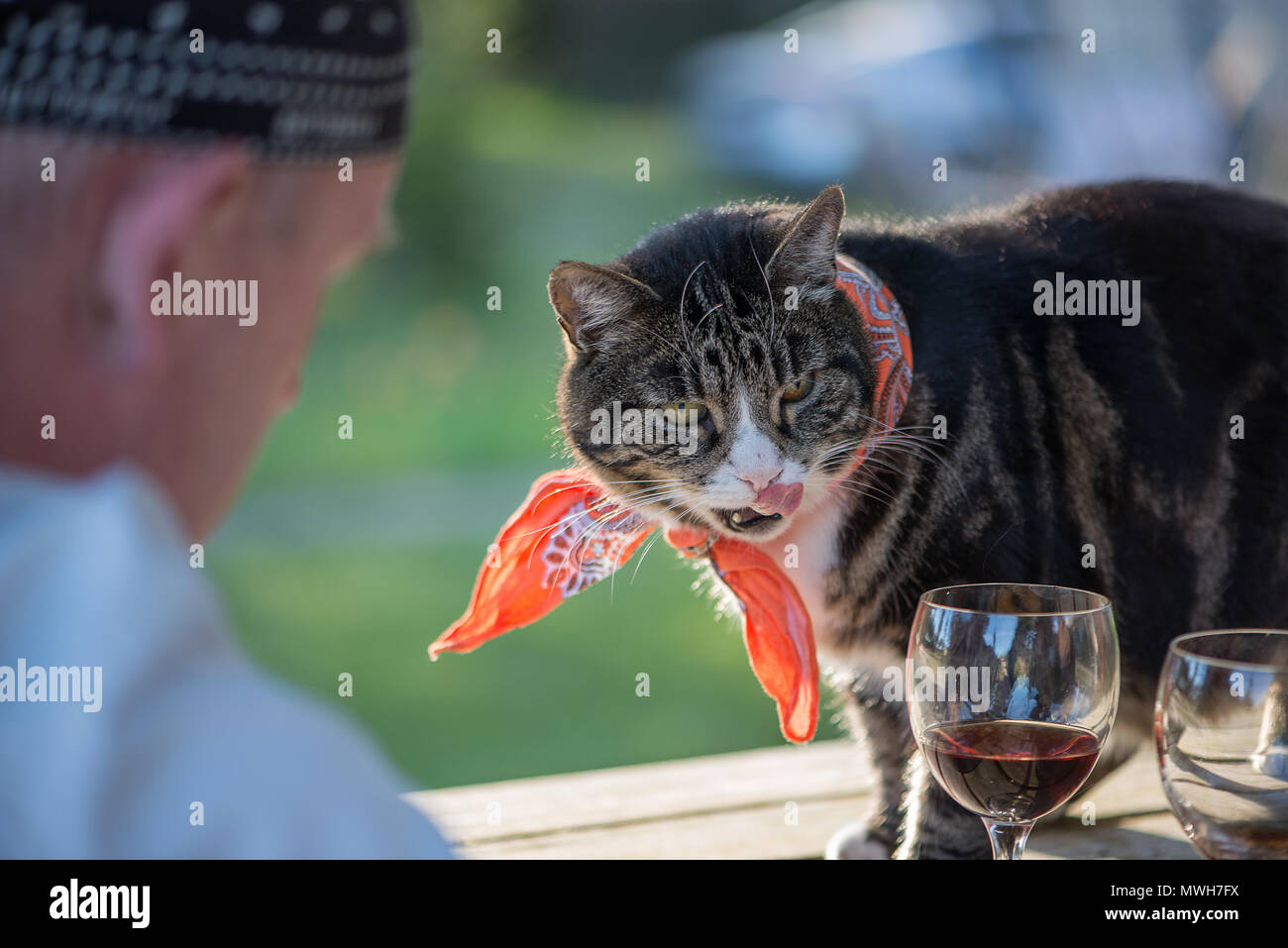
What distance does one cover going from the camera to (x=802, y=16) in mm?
9203

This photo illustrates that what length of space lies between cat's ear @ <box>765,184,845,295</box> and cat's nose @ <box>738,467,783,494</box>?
0.20 meters

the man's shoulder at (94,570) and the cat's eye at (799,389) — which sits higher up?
the cat's eye at (799,389)

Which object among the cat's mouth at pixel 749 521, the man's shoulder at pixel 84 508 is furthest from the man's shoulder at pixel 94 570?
the cat's mouth at pixel 749 521

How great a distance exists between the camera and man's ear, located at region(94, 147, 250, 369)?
1.92 ft

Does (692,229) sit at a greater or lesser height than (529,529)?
greater

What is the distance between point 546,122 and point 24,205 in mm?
7072

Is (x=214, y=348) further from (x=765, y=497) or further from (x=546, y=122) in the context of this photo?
(x=546, y=122)

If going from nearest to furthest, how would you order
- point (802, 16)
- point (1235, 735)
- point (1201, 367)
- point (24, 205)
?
point (24, 205) < point (1235, 735) < point (1201, 367) < point (802, 16)

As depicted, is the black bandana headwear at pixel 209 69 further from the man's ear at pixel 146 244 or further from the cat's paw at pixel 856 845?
the cat's paw at pixel 856 845

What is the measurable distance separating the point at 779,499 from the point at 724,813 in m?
0.34

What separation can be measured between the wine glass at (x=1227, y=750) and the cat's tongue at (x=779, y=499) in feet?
1.70

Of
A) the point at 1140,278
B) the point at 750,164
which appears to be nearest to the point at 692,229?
the point at 1140,278

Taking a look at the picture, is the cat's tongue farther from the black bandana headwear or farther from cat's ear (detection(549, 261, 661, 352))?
the black bandana headwear

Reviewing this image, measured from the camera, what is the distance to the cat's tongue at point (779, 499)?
1.33m
